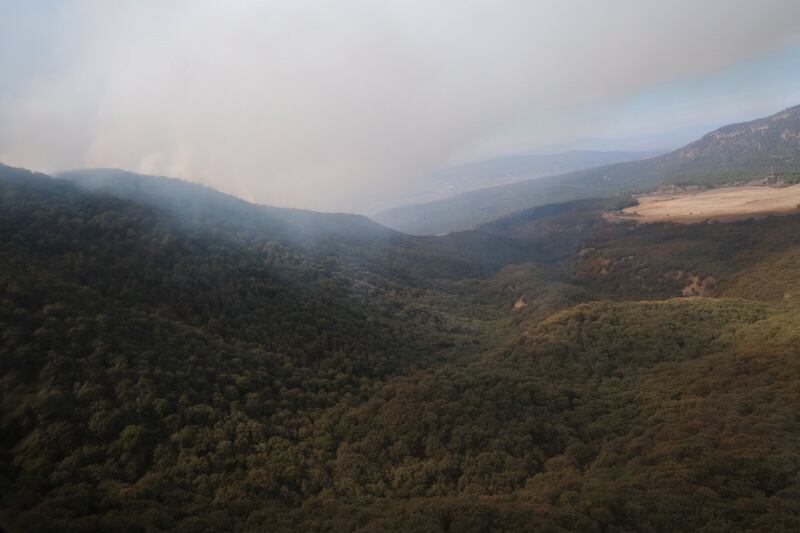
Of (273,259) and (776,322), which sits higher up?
(273,259)

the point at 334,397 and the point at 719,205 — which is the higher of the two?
the point at 719,205

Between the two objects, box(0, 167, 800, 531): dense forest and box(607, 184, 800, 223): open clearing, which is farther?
box(607, 184, 800, 223): open clearing

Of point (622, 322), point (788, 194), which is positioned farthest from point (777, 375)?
point (788, 194)

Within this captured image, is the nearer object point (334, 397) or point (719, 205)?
point (334, 397)

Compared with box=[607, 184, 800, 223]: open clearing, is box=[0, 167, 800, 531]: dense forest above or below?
below

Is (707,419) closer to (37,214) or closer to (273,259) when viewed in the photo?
(273,259)
